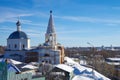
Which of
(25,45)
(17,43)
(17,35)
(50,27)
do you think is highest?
(50,27)

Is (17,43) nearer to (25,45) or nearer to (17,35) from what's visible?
(17,35)

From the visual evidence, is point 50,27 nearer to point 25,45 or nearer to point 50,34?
point 50,34

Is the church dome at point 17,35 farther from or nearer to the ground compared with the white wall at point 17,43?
farther from the ground

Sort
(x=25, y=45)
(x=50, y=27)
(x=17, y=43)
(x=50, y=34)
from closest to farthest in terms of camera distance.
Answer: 1. (x=50, y=34)
2. (x=17, y=43)
3. (x=50, y=27)
4. (x=25, y=45)

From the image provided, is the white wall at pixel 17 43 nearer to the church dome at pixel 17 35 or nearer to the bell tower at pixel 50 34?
the church dome at pixel 17 35

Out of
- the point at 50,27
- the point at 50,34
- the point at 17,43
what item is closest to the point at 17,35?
the point at 17,43

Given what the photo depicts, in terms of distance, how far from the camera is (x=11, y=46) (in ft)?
135

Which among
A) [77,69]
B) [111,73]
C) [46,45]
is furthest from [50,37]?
[77,69]

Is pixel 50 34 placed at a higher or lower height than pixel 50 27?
lower

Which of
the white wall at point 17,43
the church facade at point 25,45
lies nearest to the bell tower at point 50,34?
the church facade at point 25,45

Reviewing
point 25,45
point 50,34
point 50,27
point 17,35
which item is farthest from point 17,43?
point 50,27

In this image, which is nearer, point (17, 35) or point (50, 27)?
point (17, 35)

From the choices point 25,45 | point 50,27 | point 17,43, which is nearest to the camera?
point 17,43

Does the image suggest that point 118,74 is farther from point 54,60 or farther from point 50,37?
point 50,37
